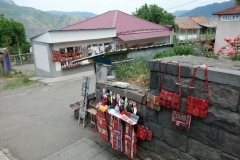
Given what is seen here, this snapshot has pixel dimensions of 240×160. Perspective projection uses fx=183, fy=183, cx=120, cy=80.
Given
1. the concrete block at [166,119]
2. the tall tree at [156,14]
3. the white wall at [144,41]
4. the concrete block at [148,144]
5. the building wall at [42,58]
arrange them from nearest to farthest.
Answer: the concrete block at [166,119]
the concrete block at [148,144]
the building wall at [42,58]
the white wall at [144,41]
the tall tree at [156,14]

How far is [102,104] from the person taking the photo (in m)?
4.66

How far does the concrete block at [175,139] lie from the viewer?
11.0 feet

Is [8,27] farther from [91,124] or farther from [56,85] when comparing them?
[91,124]

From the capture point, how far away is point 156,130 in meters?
3.80

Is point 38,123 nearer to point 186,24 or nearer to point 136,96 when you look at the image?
point 136,96

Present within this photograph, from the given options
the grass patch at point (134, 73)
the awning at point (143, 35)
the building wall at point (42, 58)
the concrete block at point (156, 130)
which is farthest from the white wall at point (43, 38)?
the concrete block at point (156, 130)


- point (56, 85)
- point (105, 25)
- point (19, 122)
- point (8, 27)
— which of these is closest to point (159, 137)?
point (19, 122)

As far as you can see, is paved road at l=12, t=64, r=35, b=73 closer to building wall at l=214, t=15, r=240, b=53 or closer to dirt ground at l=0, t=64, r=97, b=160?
dirt ground at l=0, t=64, r=97, b=160

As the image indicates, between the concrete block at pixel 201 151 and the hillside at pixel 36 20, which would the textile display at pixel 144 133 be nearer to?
the concrete block at pixel 201 151

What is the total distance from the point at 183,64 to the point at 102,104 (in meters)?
2.33

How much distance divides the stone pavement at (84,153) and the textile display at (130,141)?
49 centimetres

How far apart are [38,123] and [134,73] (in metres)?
4.17

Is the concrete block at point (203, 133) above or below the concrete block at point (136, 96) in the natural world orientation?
below

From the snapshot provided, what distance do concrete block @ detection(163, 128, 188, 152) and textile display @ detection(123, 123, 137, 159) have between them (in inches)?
26.1
